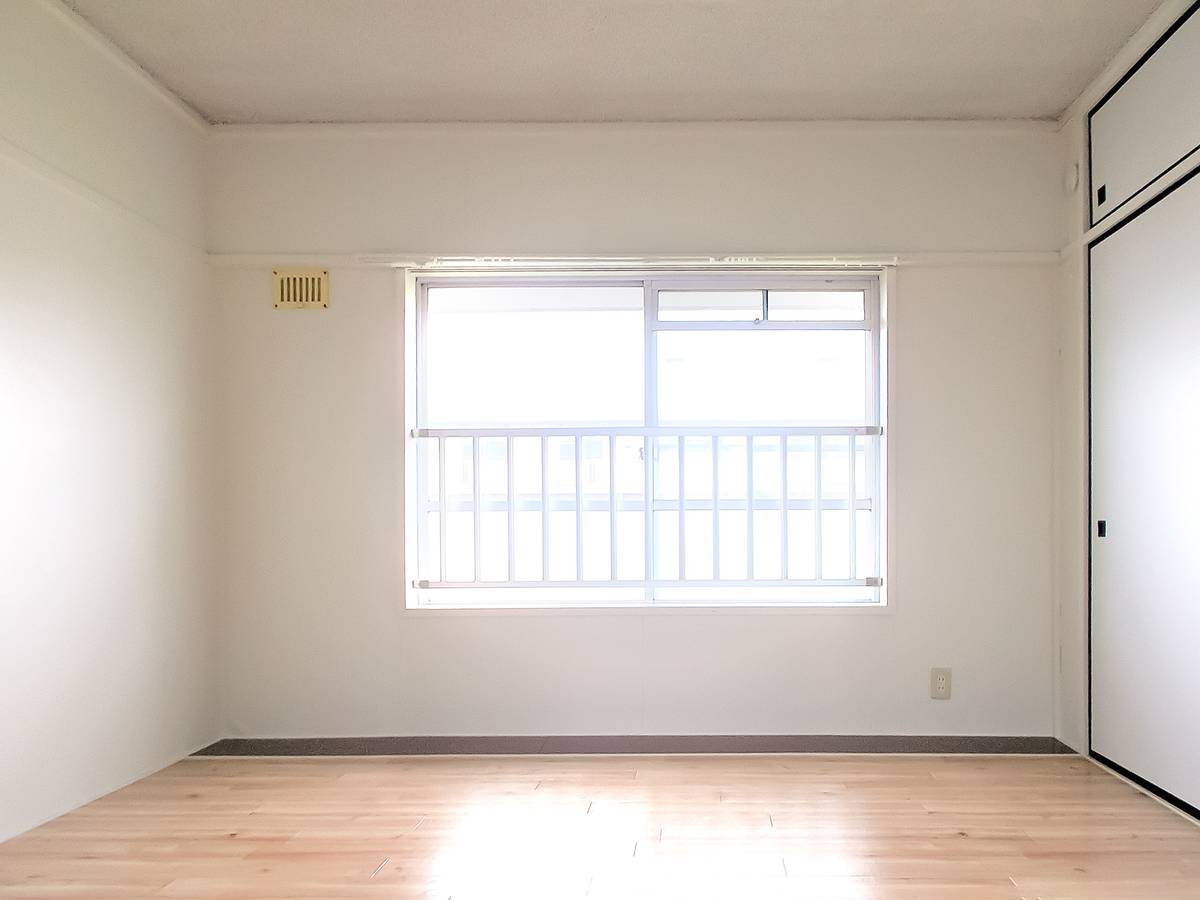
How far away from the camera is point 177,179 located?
400cm

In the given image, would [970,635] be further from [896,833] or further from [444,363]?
[444,363]

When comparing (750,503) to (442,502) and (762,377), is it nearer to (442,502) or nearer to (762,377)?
(762,377)

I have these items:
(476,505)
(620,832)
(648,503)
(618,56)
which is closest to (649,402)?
(648,503)

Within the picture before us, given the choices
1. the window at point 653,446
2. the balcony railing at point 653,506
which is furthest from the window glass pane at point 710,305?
the balcony railing at point 653,506

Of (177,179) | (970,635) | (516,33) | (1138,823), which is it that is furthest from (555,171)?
(1138,823)

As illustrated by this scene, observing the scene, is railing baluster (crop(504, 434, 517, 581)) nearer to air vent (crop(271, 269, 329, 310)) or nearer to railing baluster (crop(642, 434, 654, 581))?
railing baluster (crop(642, 434, 654, 581))

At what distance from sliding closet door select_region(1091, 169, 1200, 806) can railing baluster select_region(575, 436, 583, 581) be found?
6.85ft

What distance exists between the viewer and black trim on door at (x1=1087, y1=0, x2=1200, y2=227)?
3092 millimetres

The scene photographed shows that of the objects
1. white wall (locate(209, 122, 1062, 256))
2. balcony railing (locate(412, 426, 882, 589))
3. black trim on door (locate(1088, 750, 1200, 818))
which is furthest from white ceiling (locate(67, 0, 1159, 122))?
black trim on door (locate(1088, 750, 1200, 818))

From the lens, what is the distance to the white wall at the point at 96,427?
3.02 m

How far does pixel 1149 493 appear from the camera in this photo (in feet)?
11.1

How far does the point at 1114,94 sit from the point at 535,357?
2.52 meters

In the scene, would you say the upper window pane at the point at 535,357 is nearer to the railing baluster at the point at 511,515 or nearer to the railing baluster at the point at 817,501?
the railing baluster at the point at 511,515

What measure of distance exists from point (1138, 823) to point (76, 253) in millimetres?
3952
